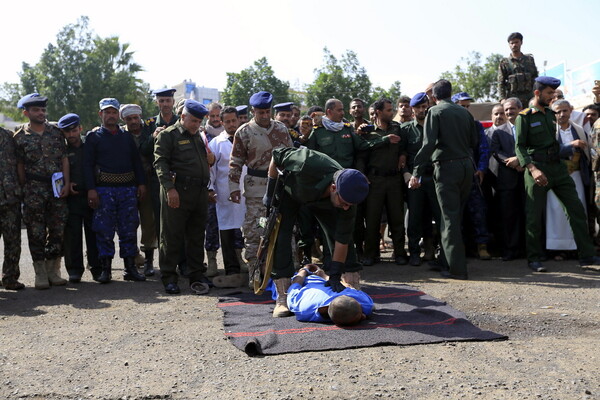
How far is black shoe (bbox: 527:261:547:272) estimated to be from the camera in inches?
290

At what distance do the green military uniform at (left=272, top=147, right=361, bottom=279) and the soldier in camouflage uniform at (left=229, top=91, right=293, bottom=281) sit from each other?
37.9 inches

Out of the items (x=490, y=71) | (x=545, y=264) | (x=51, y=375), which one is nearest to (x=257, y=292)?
(x=51, y=375)

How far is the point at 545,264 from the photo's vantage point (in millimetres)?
7824

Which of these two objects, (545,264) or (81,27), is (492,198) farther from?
(81,27)

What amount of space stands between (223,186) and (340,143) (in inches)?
62.1

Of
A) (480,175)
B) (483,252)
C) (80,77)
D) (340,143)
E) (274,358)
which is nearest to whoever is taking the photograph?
(274,358)

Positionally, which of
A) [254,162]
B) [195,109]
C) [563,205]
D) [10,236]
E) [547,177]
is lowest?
[10,236]

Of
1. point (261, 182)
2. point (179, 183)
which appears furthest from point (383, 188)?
point (179, 183)

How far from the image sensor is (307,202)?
5.27 m

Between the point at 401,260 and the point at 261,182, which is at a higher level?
the point at 261,182

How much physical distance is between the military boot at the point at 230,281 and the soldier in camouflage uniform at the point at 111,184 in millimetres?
1097

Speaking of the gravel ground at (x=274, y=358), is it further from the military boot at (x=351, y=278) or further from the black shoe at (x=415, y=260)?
the black shoe at (x=415, y=260)

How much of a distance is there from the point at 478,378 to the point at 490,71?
4112cm

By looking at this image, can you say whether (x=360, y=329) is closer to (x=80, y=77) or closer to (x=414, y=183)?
(x=414, y=183)
